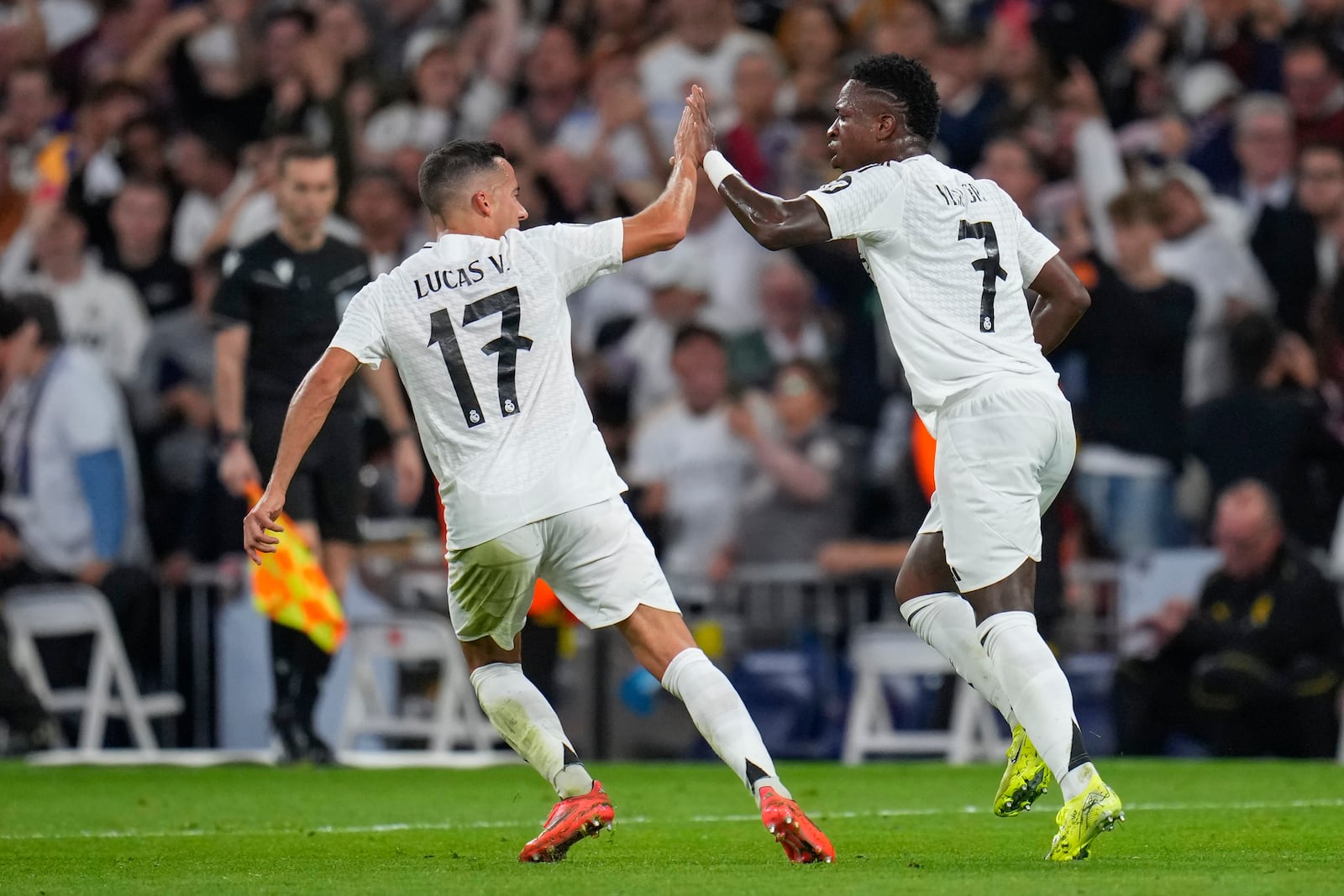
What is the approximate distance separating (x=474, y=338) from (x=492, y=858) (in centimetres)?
165

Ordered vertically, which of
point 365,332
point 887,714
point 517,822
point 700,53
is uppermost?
point 700,53

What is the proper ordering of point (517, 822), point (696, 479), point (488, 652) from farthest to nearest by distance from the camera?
1. point (696, 479)
2. point (517, 822)
3. point (488, 652)

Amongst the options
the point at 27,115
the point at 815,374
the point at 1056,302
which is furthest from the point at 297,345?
Result: the point at 27,115

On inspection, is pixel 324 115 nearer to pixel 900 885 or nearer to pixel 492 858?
pixel 492 858

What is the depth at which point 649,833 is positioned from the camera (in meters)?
7.91

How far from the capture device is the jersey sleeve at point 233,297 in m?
11.1

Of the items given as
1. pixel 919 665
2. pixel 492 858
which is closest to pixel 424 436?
pixel 492 858

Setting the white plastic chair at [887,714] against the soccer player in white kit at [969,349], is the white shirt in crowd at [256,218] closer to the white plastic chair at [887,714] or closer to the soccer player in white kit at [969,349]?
the white plastic chair at [887,714]

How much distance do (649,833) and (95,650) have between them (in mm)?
6288

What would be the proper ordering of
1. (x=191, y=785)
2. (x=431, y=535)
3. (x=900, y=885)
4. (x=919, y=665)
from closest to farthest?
1. (x=900, y=885)
2. (x=191, y=785)
3. (x=919, y=665)
4. (x=431, y=535)

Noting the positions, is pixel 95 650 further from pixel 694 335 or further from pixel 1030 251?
pixel 1030 251

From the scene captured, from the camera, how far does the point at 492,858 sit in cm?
694

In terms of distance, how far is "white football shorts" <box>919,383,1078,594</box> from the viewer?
21.2 feet

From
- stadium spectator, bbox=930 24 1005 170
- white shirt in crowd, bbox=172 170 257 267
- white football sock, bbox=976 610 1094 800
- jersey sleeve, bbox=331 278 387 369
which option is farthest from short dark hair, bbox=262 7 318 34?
white football sock, bbox=976 610 1094 800
